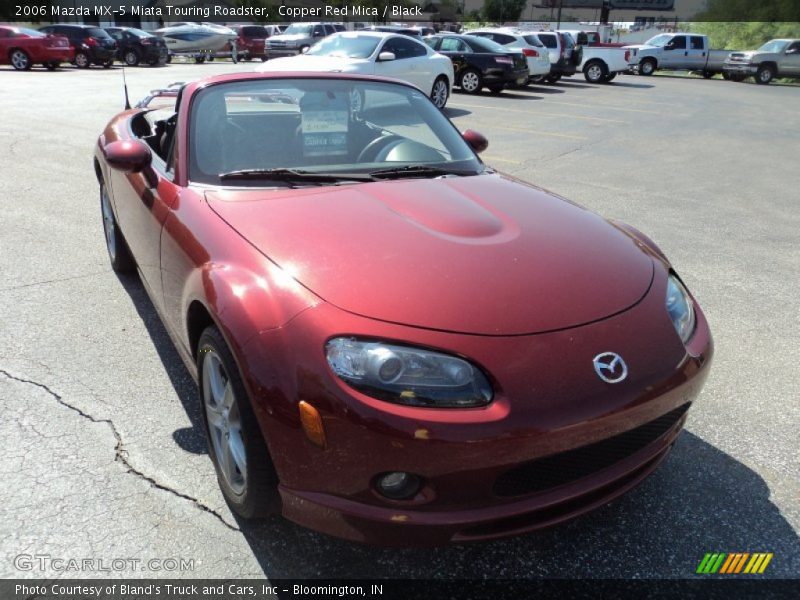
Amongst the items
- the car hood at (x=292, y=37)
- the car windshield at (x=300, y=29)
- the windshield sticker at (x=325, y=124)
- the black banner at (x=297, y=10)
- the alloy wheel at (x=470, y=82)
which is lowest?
the windshield sticker at (x=325, y=124)

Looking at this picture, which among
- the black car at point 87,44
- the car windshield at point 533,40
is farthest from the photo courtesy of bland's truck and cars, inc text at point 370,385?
the black car at point 87,44

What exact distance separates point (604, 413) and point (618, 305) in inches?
18.1

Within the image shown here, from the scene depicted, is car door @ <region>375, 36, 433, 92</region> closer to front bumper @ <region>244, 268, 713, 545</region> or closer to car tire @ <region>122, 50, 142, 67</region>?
front bumper @ <region>244, 268, 713, 545</region>

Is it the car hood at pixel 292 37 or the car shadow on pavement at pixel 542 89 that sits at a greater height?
the car hood at pixel 292 37

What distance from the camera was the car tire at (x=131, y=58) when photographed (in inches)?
1033

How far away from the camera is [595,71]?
2531cm

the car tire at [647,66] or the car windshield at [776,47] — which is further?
the car tire at [647,66]

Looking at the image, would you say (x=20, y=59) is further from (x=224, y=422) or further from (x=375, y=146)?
(x=224, y=422)

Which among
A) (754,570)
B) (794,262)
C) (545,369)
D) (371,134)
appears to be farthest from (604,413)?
(794,262)

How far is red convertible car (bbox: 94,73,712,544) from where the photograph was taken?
1.88m

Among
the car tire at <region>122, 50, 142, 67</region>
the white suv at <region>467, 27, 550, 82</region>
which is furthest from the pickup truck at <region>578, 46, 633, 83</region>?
the car tire at <region>122, 50, 142, 67</region>

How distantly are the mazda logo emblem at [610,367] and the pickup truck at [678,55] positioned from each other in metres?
31.6

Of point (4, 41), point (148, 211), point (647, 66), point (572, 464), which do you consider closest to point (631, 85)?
point (647, 66)

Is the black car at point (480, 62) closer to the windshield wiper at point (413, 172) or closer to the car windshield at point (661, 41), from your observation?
the windshield wiper at point (413, 172)
